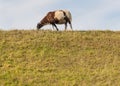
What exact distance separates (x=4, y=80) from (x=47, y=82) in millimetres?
1761

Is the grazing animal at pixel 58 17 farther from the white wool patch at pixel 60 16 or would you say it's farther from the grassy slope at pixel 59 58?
the grassy slope at pixel 59 58

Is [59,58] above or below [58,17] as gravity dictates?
below

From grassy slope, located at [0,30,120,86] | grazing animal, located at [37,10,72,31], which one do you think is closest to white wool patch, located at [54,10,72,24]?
grazing animal, located at [37,10,72,31]

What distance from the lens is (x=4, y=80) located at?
19.2 m

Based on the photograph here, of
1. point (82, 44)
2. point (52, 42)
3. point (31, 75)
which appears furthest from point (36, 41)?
point (31, 75)

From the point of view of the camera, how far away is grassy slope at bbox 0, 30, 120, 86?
63.7 ft

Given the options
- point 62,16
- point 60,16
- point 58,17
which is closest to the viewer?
point 62,16

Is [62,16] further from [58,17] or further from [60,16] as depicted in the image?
[58,17]

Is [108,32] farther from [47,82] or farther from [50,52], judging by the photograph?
[47,82]

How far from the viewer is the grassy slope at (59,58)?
1941 centimetres

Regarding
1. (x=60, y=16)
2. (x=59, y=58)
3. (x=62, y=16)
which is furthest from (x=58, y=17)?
(x=59, y=58)

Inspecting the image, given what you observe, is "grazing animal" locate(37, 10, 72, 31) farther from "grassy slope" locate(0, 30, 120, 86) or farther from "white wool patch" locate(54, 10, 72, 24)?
"grassy slope" locate(0, 30, 120, 86)

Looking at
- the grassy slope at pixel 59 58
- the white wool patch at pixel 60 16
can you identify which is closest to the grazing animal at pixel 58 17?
the white wool patch at pixel 60 16

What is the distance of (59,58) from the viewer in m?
22.1
